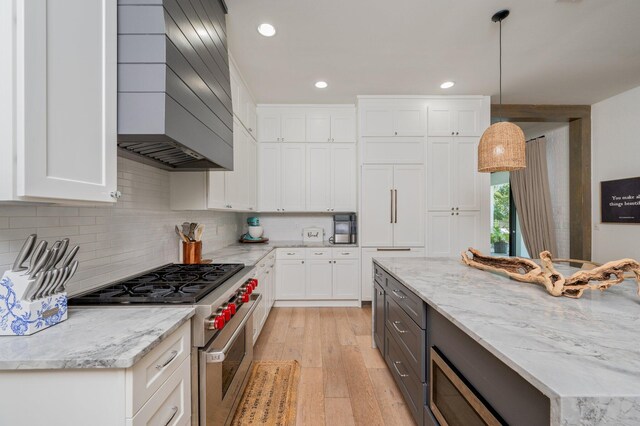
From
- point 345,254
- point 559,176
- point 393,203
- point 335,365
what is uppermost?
point 559,176

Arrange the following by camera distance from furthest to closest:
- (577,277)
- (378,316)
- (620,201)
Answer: (620,201)
(378,316)
(577,277)

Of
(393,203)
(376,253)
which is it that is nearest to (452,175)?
(393,203)

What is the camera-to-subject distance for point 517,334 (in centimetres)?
86

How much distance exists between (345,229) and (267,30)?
2.51 m

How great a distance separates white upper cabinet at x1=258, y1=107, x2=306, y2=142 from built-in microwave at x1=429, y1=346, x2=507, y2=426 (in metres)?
3.25

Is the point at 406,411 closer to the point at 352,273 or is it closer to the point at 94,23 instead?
the point at 352,273

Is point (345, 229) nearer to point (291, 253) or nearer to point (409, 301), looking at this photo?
point (291, 253)

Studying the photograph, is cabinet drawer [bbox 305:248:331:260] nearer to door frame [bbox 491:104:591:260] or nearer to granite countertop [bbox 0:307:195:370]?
granite countertop [bbox 0:307:195:370]

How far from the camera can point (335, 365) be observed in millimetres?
2289

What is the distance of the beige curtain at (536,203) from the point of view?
15.0 ft

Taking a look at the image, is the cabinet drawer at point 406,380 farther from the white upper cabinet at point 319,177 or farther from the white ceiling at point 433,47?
the white ceiling at point 433,47

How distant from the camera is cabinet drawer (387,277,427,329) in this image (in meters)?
1.42

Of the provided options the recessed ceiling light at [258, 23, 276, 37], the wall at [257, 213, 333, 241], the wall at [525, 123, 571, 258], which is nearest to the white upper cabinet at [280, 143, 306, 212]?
the wall at [257, 213, 333, 241]

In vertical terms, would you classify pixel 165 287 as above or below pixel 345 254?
above
